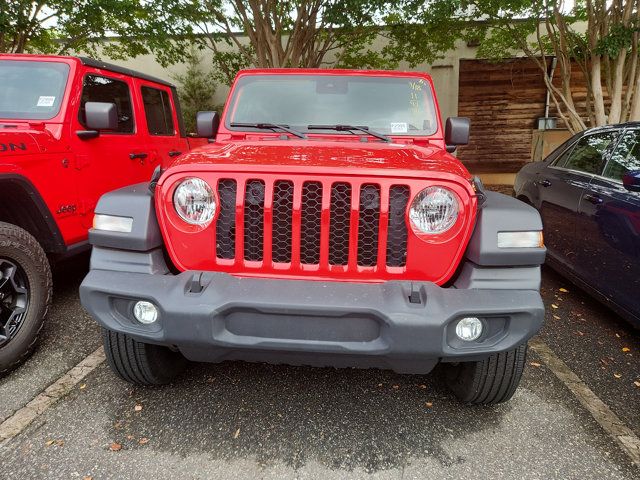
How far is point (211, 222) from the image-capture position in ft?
6.43

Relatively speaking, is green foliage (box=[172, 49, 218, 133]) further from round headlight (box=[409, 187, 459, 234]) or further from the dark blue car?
A: round headlight (box=[409, 187, 459, 234])

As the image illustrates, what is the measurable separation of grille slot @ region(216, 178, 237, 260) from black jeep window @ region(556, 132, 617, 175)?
3.14m

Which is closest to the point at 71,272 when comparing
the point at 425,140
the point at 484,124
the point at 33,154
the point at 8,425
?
the point at 33,154

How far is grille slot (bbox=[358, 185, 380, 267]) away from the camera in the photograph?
1.93 m

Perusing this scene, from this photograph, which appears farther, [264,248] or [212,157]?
[212,157]

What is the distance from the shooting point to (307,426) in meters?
2.25

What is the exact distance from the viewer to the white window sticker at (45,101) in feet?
11.2

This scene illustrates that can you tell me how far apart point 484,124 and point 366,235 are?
37.8 feet

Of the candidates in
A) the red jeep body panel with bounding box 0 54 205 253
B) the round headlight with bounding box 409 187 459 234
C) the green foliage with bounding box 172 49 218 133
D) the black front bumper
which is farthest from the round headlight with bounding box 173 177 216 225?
the green foliage with bounding box 172 49 218 133

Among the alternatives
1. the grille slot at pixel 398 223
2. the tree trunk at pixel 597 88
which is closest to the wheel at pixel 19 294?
the grille slot at pixel 398 223

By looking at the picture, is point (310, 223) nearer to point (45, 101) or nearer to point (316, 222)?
point (316, 222)

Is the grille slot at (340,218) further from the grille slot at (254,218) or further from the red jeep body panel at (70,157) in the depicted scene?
the red jeep body panel at (70,157)

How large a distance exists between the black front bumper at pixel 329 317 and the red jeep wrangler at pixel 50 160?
46.7 inches

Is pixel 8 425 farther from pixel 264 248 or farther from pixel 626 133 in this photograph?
pixel 626 133
